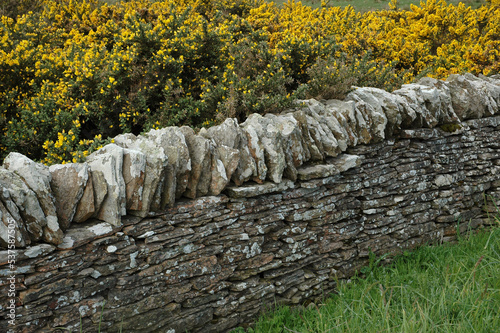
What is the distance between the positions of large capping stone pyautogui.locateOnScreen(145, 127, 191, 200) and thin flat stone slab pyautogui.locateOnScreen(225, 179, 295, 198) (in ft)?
1.41

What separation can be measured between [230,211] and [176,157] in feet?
2.23

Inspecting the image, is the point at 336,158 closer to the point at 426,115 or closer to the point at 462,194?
the point at 426,115

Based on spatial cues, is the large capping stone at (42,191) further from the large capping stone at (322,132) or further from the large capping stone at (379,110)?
the large capping stone at (379,110)

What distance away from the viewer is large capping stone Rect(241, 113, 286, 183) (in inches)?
132

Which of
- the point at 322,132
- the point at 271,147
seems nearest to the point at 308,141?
the point at 322,132

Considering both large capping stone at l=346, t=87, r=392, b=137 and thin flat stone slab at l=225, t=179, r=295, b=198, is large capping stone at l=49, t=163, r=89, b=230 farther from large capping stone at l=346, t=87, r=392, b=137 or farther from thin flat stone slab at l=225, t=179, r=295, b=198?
large capping stone at l=346, t=87, r=392, b=137

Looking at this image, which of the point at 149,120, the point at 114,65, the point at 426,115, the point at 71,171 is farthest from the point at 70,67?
the point at 426,115

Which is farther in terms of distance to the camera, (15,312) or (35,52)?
(35,52)

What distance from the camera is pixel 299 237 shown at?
11.8ft

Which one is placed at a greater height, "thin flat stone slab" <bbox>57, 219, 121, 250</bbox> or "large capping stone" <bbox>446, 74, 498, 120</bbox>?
"large capping stone" <bbox>446, 74, 498, 120</bbox>

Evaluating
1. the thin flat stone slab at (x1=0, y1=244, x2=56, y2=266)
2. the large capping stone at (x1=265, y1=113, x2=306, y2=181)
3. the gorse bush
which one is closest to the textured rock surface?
the thin flat stone slab at (x1=0, y1=244, x2=56, y2=266)

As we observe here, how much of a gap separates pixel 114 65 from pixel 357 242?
11.8ft

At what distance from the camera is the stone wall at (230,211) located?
7.98ft

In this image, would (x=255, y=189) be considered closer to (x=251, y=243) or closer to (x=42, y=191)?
(x=251, y=243)
